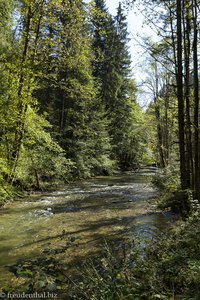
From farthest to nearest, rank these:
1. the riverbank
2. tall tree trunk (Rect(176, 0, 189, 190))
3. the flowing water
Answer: tall tree trunk (Rect(176, 0, 189, 190))
the flowing water
the riverbank

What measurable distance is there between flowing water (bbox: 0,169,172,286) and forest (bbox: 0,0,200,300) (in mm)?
324

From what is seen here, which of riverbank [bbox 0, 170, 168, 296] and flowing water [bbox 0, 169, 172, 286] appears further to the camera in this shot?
flowing water [bbox 0, 169, 172, 286]

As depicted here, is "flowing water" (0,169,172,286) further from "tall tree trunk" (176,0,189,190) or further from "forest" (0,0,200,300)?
"tall tree trunk" (176,0,189,190)

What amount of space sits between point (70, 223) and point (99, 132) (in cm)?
1769

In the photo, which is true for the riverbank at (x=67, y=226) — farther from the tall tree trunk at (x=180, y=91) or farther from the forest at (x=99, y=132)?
the tall tree trunk at (x=180, y=91)

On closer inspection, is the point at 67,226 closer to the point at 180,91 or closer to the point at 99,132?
the point at 180,91

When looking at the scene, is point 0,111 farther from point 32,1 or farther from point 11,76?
point 32,1

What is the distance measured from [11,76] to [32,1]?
394cm

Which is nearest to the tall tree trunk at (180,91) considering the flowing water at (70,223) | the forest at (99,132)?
the forest at (99,132)

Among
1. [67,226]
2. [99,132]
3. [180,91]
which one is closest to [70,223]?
[67,226]

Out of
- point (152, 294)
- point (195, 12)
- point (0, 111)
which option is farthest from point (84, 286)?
point (195, 12)

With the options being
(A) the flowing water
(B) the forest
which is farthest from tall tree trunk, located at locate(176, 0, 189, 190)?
(A) the flowing water

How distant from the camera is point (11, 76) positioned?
32.3ft

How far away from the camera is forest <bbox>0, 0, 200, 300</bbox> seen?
3.56 m
